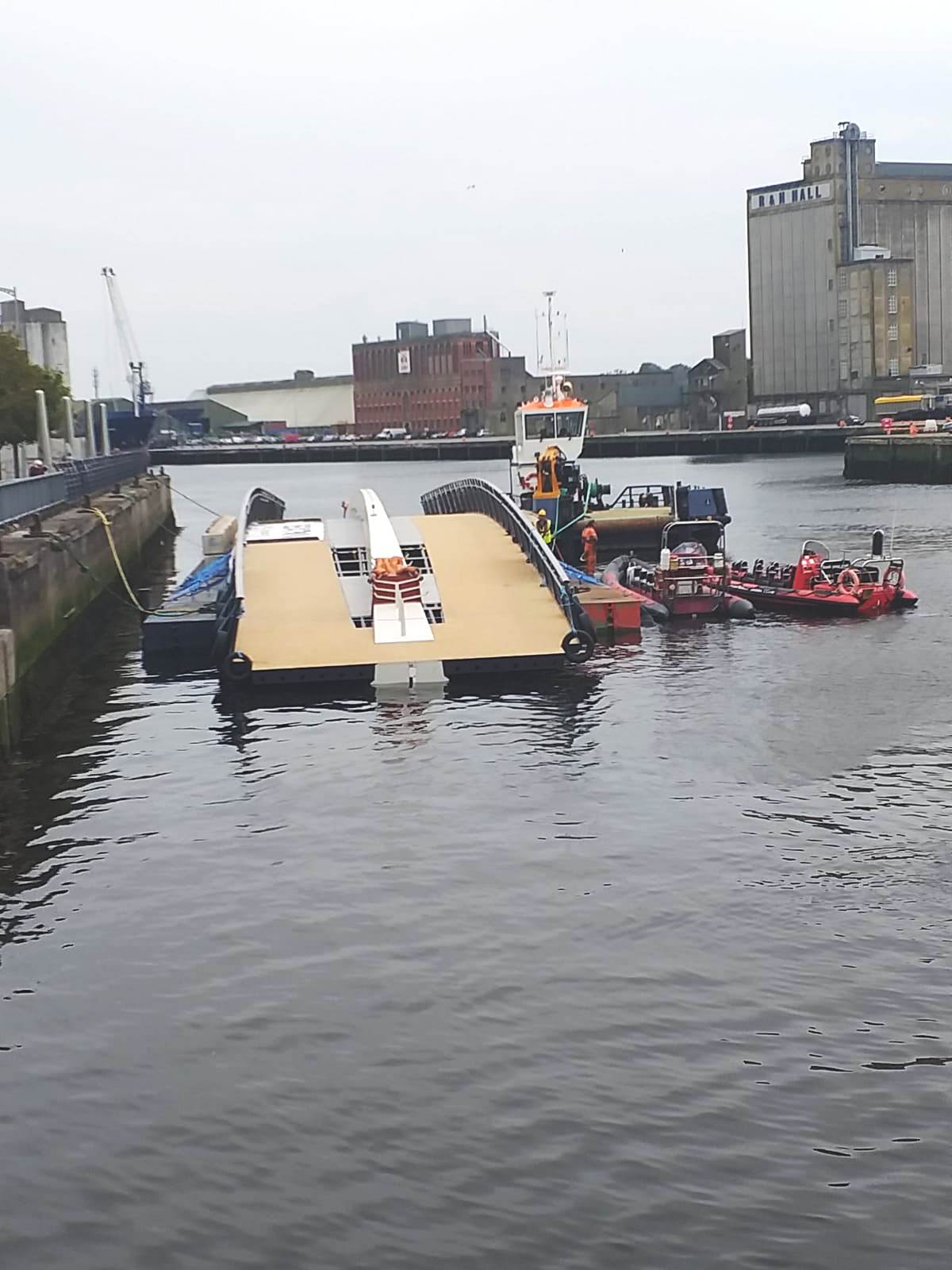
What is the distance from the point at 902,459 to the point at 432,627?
295 feet

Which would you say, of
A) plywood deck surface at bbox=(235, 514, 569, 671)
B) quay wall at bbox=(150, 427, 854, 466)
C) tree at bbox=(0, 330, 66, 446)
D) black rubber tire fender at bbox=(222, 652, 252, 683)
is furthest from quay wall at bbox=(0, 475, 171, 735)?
quay wall at bbox=(150, 427, 854, 466)

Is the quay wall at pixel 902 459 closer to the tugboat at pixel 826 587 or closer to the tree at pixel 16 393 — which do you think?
the tree at pixel 16 393

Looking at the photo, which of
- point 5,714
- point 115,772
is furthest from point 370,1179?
point 5,714

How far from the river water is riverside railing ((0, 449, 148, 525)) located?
26.9ft

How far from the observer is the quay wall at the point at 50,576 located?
26656 millimetres

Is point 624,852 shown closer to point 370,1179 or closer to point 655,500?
point 370,1179

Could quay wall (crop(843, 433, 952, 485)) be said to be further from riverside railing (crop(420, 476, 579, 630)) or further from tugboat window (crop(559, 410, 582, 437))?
riverside railing (crop(420, 476, 579, 630))

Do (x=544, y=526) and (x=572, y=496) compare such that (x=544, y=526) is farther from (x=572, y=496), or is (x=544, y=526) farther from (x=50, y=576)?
(x=50, y=576)

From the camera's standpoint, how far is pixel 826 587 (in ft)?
126

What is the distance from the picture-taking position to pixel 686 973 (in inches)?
565

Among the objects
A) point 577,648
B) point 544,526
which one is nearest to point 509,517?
point 544,526

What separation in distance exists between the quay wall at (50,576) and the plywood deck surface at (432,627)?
379 cm

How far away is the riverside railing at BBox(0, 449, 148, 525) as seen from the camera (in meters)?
32.9

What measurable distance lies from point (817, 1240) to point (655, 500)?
1868 inches
